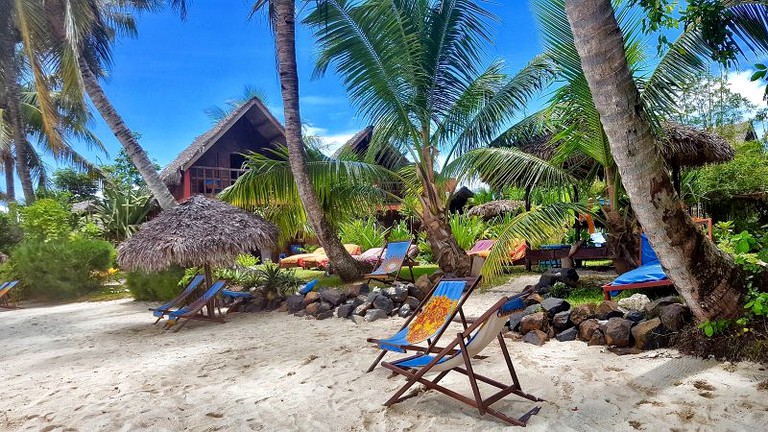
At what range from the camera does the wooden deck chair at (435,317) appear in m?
3.43

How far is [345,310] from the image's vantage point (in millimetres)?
6688

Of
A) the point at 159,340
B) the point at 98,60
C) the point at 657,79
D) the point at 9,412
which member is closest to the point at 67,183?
the point at 98,60

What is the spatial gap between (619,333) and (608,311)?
1.55ft

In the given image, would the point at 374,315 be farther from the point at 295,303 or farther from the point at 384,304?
the point at 295,303

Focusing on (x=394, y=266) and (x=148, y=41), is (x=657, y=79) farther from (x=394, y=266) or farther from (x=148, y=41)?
(x=148, y=41)

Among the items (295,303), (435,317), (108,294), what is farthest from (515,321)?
(108,294)

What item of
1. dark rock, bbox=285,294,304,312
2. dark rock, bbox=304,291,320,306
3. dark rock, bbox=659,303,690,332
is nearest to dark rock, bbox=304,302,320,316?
dark rock, bbox=304,291,320,306

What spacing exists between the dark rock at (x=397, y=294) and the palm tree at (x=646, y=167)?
3.69 m

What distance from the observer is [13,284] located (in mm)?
10203

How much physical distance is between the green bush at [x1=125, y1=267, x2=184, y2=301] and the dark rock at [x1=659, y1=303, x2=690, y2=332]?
27.4 feet

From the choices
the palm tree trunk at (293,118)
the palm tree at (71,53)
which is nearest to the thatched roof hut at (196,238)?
the palm tree trunk at (293,118)

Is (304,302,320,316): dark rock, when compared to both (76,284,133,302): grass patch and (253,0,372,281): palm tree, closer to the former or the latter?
(253,0,372,281): palm tree

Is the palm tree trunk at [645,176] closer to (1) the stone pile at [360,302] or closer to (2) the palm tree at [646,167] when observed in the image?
(2) the palm tree at [646,167]

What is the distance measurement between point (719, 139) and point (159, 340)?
403 inches
